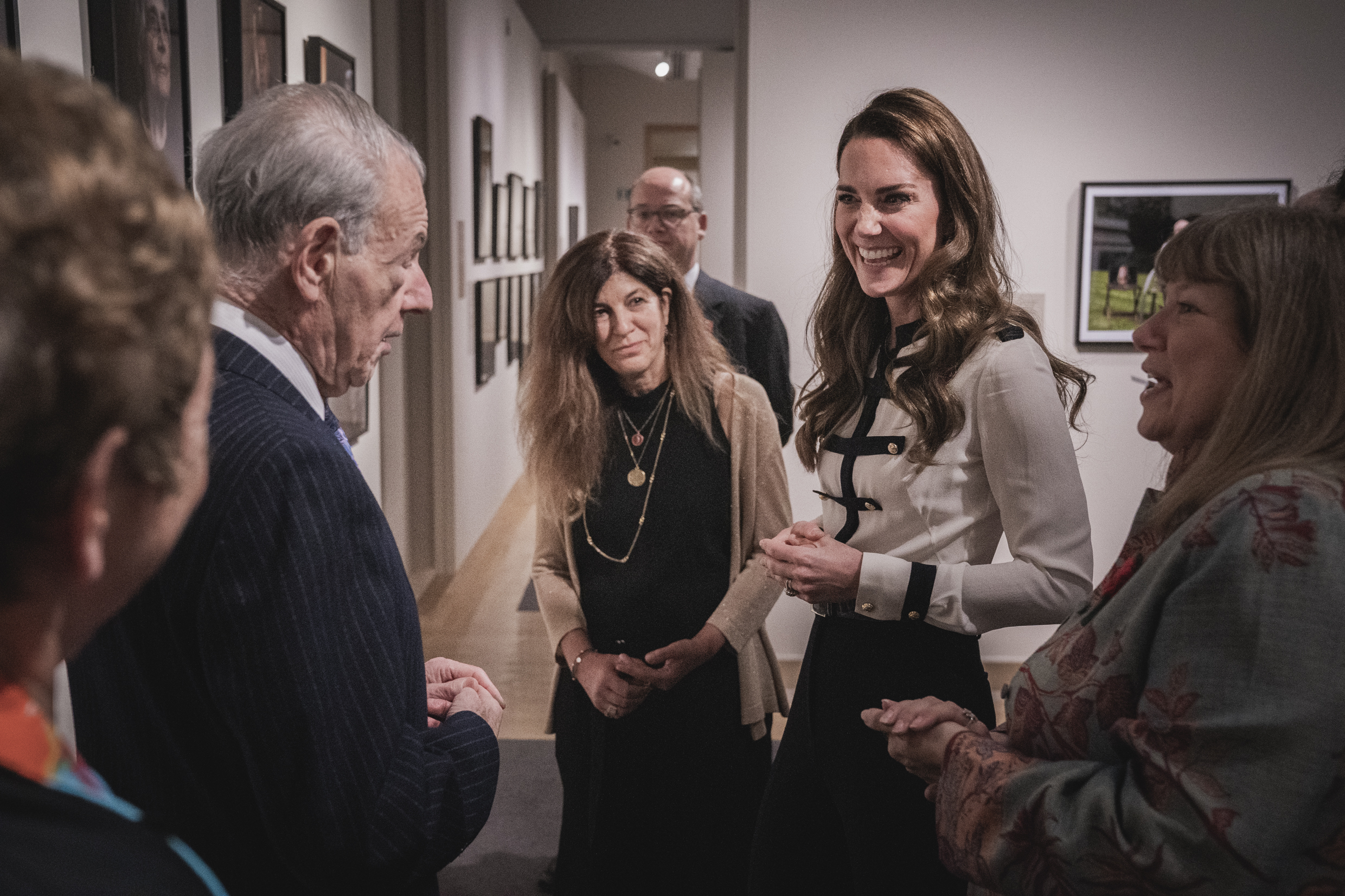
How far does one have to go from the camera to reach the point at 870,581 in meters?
1.68

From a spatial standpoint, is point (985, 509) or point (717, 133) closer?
point (985, 509)

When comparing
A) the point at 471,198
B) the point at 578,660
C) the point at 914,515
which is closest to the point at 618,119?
the point at 471,198

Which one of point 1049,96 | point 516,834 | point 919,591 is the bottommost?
point 516,834

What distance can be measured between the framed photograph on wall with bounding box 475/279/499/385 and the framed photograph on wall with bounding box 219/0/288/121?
299 centimetres

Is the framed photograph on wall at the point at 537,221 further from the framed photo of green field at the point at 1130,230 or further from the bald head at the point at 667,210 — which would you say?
the framed photo of green field at the point at 1130,230

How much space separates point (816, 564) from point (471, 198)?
491cm

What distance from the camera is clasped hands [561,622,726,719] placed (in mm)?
2203

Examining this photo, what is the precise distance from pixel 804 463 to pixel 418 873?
113cm

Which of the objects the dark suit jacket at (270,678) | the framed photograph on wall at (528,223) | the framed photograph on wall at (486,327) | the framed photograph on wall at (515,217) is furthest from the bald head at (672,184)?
the framed photograph on wall at (528,223)

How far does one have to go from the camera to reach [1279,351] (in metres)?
1.02

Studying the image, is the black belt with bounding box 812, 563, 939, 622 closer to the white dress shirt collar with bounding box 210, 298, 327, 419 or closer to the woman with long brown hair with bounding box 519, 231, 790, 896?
the woman with long brown hair with bounding box 519, 231, 790, 896

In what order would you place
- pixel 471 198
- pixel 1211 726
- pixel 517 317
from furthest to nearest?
1. pixel 517 317
2. pixel 471 198
3. pixel 1211 726

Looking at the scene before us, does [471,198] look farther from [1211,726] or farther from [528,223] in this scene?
[1211,726]

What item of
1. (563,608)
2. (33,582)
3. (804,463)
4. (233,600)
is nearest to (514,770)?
(563,608)
